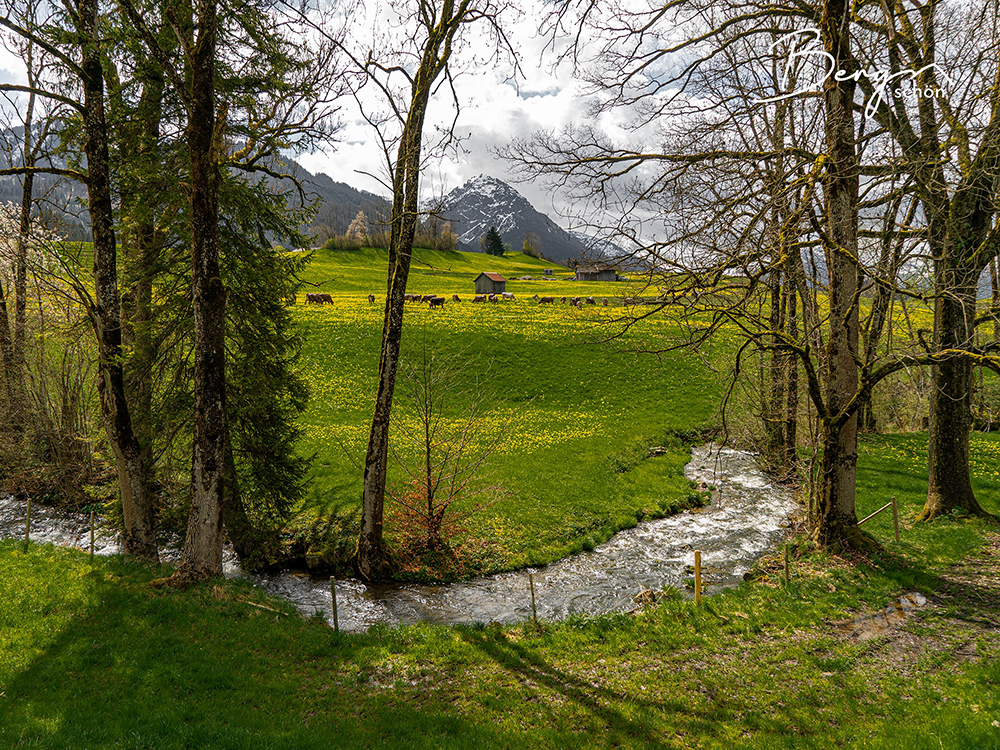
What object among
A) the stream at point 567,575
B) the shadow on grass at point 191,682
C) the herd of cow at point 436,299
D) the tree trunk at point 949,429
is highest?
the herd of cow at point 436,299

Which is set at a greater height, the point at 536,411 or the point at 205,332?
the point at 205,332

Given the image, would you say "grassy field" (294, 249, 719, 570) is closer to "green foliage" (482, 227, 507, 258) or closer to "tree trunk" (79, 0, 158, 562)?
"tree trunk" (79, 0, 158, 562)

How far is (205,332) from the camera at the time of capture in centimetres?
1012

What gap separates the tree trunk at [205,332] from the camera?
9898mm

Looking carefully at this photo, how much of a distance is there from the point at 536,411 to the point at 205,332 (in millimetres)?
20301

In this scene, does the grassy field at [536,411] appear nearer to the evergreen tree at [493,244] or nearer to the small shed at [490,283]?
the small shed at [490,283]

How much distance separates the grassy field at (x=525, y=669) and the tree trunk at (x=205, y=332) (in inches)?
44.1

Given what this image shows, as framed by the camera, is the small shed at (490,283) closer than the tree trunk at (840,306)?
No

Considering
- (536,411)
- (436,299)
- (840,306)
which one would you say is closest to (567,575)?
(840,306)

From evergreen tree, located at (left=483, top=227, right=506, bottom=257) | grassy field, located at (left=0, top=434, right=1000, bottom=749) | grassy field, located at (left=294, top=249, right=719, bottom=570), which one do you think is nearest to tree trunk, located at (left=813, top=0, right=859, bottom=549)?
grassy field, located at (left=0, top=434, right=1000, bottom=749)

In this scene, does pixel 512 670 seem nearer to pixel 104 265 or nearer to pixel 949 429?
pixel 104 265

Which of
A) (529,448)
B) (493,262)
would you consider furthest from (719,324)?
(493,262)

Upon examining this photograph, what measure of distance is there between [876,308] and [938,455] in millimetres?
6410

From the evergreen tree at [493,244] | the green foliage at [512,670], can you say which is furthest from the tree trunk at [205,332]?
the evergreen tree at [493,244]
